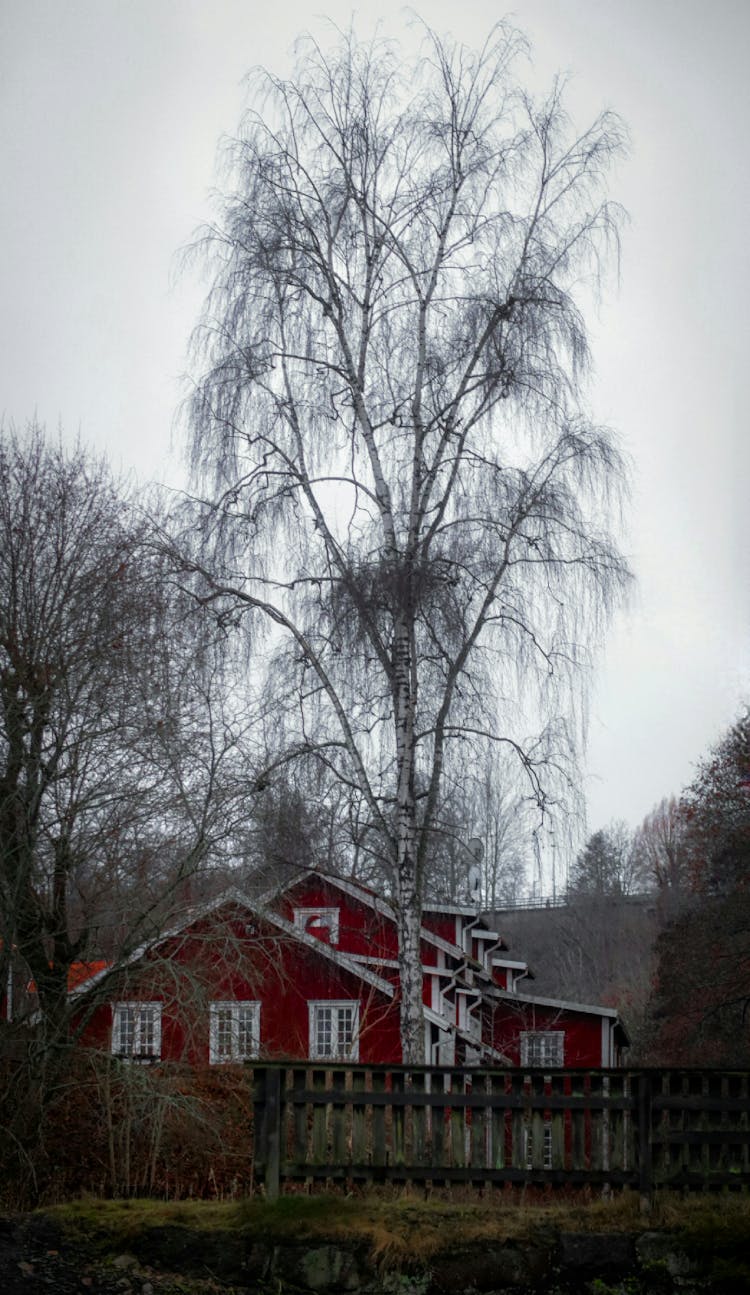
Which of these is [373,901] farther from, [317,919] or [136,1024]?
[136,1024]

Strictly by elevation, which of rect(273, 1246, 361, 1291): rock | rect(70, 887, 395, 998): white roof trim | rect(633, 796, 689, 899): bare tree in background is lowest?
rect(273, 1246, 361, 1291): rock

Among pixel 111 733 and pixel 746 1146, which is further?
pixel 111 733

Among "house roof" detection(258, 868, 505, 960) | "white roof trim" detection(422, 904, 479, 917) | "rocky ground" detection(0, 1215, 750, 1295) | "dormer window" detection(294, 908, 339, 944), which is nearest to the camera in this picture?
"rocky ground" detection(0, 1215, 750, 1295)

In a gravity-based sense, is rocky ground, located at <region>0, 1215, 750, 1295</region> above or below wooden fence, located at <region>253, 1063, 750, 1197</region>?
below

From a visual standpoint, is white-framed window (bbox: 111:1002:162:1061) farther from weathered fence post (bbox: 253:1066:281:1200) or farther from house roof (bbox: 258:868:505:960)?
weathered fence post (bbox: 253:1066:281:1200)

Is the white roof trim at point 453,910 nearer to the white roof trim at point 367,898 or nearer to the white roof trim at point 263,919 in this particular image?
the white roof trim at point 367,898

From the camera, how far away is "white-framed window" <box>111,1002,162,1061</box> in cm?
1343

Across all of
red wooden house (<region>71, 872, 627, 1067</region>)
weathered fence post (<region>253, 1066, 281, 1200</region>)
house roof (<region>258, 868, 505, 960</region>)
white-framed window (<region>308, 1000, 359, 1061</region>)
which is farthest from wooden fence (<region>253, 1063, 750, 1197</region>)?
white-framed window (<region>308, 1000, 359, 1061</region>)

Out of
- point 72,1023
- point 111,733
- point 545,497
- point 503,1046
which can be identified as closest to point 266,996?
point 503,1046

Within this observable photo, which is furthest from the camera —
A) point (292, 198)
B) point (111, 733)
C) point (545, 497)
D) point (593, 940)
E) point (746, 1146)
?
point (593, 940)

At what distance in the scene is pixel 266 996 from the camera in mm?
19719

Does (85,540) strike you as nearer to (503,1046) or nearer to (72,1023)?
(72,1023)

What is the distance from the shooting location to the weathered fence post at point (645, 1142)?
343 inches

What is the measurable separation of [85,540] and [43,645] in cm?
174
